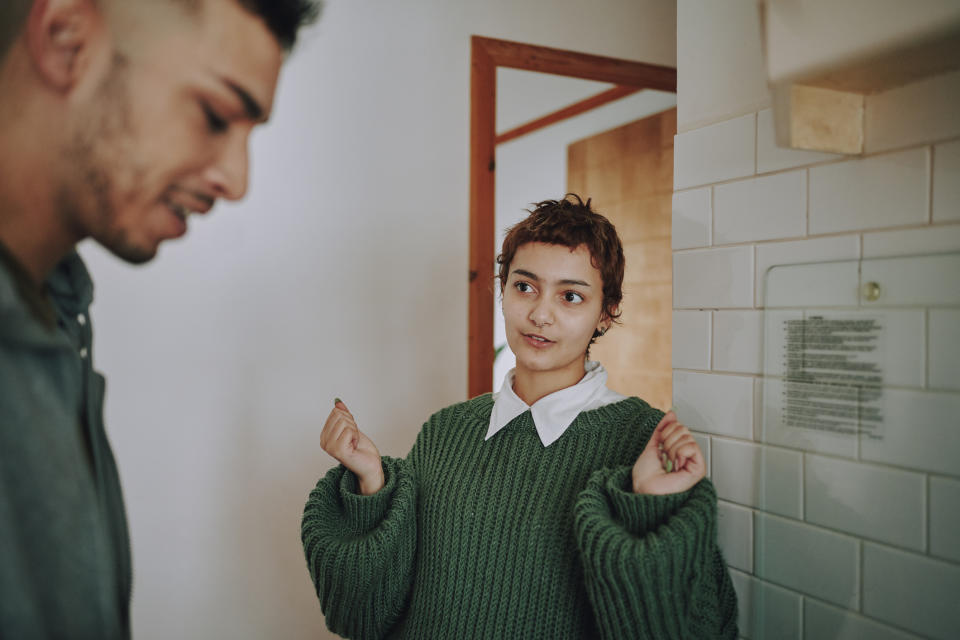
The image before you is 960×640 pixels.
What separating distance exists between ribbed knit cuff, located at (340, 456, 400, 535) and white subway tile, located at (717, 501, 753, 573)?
51cm

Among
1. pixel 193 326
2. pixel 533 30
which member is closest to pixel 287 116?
pixel 193 326

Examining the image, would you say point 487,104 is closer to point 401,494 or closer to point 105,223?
point 401,494

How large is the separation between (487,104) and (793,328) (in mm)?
1265

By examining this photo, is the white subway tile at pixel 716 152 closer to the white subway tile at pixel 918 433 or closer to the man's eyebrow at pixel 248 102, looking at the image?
the white subway tile at pixel 918 433

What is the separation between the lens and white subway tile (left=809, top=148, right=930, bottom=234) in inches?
29.6

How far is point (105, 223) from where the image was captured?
1.79 feet

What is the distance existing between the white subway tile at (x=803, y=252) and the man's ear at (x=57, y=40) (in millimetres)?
814

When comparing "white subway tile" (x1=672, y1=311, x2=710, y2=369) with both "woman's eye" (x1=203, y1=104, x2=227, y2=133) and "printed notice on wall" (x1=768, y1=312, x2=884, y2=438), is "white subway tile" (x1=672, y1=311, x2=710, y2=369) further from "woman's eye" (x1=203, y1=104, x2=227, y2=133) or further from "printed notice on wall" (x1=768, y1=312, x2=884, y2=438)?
"woman's eye" (x1=203, y1=104, x2=227, y2=133)

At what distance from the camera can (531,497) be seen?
103 cm

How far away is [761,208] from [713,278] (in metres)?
0.12

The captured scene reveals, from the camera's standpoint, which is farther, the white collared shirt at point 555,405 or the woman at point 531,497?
the white collared shirt at point 555,405

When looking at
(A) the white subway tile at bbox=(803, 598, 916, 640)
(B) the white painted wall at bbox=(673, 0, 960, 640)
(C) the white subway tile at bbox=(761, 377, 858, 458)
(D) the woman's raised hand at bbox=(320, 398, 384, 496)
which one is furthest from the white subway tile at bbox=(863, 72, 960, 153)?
(D) the woman's raised hand at bbox=(320, 398, 384, 496)

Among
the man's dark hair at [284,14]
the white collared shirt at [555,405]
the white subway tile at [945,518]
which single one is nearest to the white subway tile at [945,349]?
the white subway tile at [945,518]

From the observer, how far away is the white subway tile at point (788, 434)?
824 millimetres
